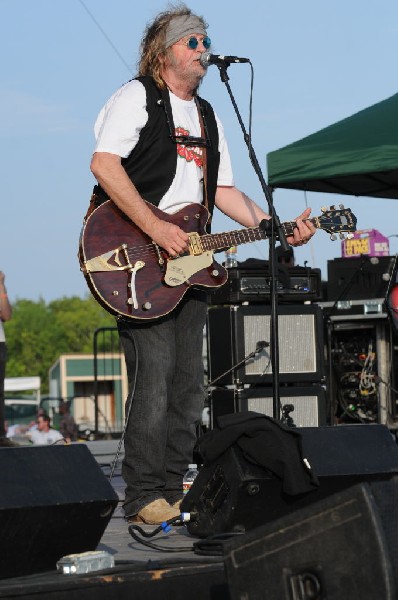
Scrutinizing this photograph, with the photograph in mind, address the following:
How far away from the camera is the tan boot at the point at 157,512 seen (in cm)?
467

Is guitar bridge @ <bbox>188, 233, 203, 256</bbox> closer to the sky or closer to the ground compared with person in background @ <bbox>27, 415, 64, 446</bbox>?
closer to the sky

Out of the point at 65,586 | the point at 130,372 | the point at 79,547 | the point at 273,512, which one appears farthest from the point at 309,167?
the point at 65,586

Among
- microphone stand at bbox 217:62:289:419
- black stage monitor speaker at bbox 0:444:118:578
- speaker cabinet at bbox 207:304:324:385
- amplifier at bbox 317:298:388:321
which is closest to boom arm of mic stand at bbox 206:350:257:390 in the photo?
speaker cabinet at bbox 207:304:324:385

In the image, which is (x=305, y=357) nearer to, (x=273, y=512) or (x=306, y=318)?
(x=306, y=318)

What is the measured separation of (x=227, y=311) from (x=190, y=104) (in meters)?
3.22

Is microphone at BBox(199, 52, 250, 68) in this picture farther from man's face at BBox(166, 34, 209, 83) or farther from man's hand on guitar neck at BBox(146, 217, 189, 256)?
man's hand on guitar neck at BBox(146, 217, 189, 256)

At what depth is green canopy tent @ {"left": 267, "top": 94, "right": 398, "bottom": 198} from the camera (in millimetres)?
6758

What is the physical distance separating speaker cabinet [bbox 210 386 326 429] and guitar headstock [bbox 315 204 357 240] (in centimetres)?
263

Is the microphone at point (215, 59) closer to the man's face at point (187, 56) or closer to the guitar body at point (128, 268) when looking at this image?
the man's face at point (187, 56)

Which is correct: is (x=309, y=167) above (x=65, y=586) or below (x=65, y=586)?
above

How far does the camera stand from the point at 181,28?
495cm

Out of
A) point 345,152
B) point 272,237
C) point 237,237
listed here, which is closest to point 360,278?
point 345,152

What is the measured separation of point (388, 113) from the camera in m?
7.09

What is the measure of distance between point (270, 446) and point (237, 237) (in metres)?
1.54
